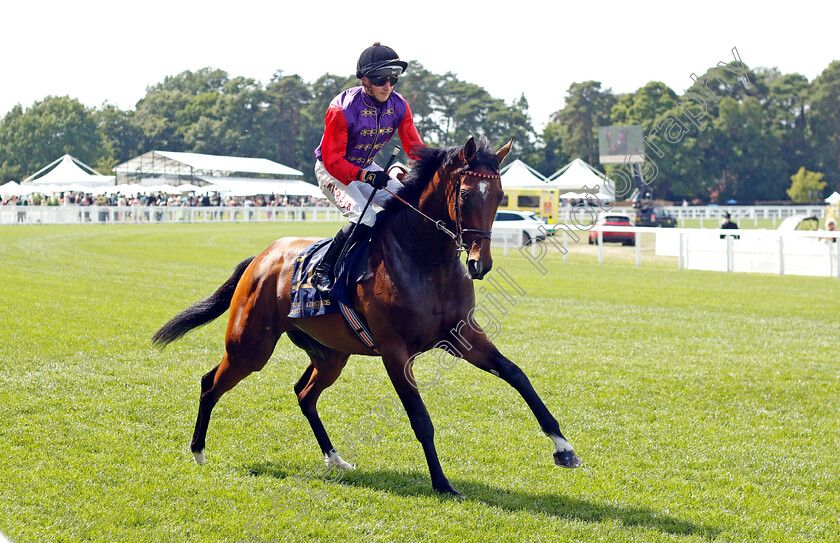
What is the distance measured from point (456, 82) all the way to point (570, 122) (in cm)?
1779

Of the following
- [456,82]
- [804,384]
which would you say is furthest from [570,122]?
[804,384]

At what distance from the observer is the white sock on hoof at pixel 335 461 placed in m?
5.16

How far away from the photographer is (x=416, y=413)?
461 centimetres

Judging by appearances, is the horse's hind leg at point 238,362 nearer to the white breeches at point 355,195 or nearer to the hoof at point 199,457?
the hoof at point 199,457

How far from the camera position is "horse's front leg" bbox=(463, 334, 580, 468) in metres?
4.43

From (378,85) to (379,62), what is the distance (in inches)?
5.4

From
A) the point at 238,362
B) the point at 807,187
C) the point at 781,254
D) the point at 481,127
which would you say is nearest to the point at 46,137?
the point at 481,127

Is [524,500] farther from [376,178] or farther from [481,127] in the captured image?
[481,127]

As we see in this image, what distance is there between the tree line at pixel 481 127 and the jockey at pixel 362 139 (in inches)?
2357

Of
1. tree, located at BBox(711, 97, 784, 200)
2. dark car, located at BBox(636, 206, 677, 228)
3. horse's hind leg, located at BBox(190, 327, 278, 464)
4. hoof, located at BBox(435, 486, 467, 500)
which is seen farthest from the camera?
tree, located at BBox(711, 97, 784, 200)

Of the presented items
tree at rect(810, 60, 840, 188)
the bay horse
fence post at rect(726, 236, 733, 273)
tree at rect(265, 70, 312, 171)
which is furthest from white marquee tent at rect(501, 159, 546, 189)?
the bay horse

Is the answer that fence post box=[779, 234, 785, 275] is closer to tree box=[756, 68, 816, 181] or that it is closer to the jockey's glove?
the jockey's glove

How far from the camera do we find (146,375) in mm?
7523

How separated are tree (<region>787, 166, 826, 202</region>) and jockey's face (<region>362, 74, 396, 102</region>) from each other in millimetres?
67318
